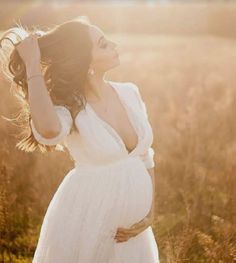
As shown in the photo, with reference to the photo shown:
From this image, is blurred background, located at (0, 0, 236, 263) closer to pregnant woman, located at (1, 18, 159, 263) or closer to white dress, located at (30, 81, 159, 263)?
pregnant woman, located at (1, 18, 159, 263)

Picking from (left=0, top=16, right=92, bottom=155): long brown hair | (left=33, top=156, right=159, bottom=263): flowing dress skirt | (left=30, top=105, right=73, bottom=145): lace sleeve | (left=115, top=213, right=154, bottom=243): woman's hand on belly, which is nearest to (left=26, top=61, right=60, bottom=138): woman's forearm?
(left=30, top=105, right=73, bottom=145): lace sleeve

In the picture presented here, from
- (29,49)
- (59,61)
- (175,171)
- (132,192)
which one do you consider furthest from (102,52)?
(175,171)

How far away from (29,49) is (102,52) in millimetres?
331

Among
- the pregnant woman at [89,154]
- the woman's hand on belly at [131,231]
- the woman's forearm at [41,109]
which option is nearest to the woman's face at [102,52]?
the pregnant woman at [89,154]

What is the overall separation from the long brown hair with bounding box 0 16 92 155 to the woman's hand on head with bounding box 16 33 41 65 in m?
0.11

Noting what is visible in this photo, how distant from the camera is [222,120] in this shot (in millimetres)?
7023

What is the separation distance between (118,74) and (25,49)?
6916mm

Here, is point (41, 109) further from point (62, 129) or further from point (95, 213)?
point (95, 213)

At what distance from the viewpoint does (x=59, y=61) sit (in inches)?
102

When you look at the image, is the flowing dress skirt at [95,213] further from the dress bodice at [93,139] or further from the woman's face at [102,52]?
the woman's face at [102,52]

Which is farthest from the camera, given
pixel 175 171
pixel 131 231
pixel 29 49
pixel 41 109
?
pixel 175 171

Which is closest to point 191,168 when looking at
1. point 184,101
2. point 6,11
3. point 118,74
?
point 184,101

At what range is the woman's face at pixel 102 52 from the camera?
2604 mm

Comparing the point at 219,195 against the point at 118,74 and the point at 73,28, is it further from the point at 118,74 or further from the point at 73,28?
the point at 118,74
